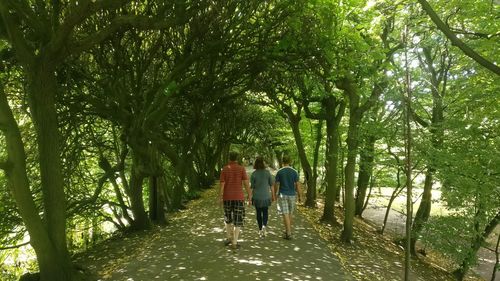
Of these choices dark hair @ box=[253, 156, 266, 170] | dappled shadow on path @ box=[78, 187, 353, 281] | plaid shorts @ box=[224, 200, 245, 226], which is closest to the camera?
dappled shadow on path @ box=[78, 187, 353, 281]

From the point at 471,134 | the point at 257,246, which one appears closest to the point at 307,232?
the point at 257,246

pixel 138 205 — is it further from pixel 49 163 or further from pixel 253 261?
pixel 49 163

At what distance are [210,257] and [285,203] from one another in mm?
2582

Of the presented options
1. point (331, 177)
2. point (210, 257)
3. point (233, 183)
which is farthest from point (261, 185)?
point (331, 177)

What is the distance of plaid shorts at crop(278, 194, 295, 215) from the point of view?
33.2ft

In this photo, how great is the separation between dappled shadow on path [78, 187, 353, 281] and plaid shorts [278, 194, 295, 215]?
0.73 m

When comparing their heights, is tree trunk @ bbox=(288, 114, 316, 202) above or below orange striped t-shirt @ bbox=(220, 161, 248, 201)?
above

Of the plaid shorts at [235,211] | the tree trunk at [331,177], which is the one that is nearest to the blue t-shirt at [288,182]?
the plaid shorts at [235,211]

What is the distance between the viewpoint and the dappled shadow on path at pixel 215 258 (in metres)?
7.23

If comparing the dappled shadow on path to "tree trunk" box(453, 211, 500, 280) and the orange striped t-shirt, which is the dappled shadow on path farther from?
"tree trunk" box(453, 211, 500, 280)

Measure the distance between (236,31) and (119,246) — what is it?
5.85 m

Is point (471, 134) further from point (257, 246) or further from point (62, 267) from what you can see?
point (62, 267)

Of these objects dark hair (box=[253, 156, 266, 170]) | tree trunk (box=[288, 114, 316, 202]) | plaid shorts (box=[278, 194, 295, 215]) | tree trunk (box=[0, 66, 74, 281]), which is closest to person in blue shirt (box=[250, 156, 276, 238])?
dark hair (box=[253, 156, 266, 170])

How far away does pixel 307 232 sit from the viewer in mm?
11672
